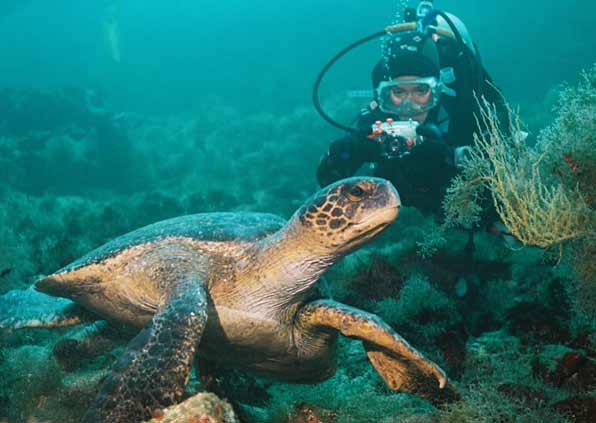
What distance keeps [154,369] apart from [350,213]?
1.22m

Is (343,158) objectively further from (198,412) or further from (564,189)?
(198,412)

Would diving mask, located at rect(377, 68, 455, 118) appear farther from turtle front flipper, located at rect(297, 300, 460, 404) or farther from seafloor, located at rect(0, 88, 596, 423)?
turtle front flipper, located at rect(297, 300, 460, 404)

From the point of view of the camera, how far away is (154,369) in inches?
61.7

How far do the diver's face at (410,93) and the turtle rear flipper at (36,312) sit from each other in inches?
186

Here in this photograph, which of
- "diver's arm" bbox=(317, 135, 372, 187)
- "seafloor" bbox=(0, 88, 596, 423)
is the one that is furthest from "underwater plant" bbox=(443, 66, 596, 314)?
"diver's arm" bbox=(317, 135, 372, 187)

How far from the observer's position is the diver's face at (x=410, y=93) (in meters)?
5.39

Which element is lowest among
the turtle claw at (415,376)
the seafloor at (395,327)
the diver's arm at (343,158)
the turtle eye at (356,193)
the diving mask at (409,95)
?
the seafloor at (395,327)

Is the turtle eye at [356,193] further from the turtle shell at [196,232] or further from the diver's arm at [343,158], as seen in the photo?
the diver's arm at [343,158]

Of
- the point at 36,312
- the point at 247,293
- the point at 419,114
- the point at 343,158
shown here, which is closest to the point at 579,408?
the point at 247,293

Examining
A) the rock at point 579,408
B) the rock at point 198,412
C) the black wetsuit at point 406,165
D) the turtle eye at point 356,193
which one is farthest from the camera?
the black wetsuit at point 406,165

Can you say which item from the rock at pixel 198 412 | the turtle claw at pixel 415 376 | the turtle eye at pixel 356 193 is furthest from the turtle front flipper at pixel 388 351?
the rock at pixel 198 412

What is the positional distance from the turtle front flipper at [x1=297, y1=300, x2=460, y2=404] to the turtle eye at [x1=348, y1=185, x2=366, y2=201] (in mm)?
825

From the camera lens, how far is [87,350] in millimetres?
3146

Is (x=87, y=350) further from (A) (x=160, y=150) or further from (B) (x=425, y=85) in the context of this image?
(A) (x=160, y=150)
